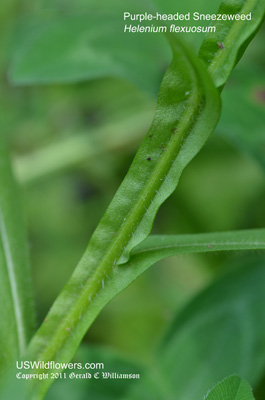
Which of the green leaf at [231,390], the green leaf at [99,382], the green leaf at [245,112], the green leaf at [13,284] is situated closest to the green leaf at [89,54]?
the green leaf at [245,112]

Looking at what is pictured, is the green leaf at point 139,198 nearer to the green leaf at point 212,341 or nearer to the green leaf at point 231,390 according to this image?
the green leaf at point 231,390

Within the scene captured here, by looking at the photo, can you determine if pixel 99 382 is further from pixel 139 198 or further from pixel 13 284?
pixel 139 198

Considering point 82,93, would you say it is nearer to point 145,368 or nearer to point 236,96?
point 236,96

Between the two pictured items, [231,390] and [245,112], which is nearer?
[231,390]

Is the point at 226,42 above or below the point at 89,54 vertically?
above

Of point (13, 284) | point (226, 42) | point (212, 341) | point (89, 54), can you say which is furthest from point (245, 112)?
point (13, 284)

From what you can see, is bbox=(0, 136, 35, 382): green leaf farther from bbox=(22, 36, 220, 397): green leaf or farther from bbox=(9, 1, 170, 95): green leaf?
bbox=(9, 1, 170, 95): green leaf

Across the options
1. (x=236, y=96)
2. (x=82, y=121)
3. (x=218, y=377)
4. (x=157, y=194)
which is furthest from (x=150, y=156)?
(x=82, y=121)
